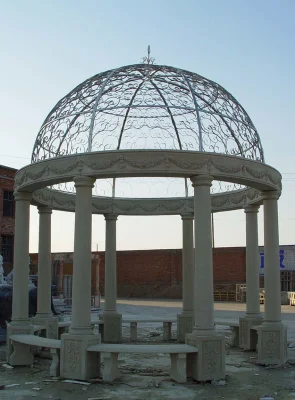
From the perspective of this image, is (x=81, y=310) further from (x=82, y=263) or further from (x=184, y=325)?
(x=184, y=325)

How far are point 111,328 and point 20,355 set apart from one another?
525cm

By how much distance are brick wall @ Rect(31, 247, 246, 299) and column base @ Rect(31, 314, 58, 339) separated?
1339 inches

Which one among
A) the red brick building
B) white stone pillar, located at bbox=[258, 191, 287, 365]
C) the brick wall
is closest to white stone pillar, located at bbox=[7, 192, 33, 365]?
white stone pillar, located at bbox=[258, 191, 287, 365]

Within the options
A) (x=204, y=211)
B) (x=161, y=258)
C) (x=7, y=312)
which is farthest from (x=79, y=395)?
(x=161, y=258)

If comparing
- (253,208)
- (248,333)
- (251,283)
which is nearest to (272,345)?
(248,333)

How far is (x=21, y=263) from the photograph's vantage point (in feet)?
47.1

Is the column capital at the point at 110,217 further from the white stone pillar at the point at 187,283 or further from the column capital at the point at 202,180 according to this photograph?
the column capital at the point at 202,180

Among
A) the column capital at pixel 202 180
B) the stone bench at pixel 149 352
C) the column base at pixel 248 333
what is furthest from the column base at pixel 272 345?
the column capital at pixel 202 180

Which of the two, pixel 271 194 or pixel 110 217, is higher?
pixel 271 194

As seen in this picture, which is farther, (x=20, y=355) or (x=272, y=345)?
(x=272, y=345)

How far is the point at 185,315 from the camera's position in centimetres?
1816

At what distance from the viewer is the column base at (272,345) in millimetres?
13633

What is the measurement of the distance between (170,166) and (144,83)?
3726 mm

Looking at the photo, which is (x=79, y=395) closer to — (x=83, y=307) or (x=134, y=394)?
(x=134, y=394)
